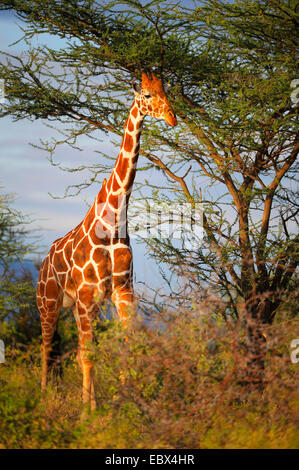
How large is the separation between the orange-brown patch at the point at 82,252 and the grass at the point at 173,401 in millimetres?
1140

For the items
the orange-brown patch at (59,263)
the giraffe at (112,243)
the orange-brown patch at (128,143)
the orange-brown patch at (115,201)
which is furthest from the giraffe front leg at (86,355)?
the orange-brown patch at (128,143)

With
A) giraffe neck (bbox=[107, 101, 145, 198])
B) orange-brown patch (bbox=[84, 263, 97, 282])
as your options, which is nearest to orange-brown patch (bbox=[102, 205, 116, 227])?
giraffe neck (bbox=[107, 101, 145, 198])

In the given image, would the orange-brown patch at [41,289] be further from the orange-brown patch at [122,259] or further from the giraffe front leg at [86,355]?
the orange-brown patch at [122,259]

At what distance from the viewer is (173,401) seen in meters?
5.00

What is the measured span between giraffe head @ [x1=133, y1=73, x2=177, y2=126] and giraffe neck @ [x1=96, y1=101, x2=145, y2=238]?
0.11 m

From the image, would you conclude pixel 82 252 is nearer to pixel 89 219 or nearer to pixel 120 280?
pixel 89 219

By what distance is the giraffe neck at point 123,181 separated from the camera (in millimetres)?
5969

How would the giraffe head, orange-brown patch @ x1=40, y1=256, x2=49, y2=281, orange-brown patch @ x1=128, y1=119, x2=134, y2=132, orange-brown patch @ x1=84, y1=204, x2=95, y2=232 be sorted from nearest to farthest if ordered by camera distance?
the giraffe head, orange-brown patch @ x1=128, y1=119, x2=134, y2=132, orange-brown patch @ x1=84, y1=204, x2=95, y2=232, orange-brown patch @ x1=40, y1=256, x2=49, y2=281

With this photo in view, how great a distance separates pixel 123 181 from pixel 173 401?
7.67ft

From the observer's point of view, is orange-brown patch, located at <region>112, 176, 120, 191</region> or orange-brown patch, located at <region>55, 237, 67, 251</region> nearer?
orange-brown patch, located at <region>112, 176, 120, 191</region>

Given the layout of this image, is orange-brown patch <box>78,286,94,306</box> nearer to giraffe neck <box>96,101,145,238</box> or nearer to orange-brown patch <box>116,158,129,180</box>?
giraffe neck <box>96,101,145,238</box>

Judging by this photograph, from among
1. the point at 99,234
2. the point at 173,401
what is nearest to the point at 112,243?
the point at 99,234

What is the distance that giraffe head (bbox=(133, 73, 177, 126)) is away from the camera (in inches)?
A: 226

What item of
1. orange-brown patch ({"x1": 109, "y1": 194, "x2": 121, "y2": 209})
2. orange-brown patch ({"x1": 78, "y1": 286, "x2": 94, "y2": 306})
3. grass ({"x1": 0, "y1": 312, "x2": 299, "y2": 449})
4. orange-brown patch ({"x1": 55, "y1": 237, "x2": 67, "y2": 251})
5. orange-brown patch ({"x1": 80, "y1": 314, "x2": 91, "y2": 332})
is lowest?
grass ({"x1": 0, "y1": 312, "x2": 299, "y2": 449})
